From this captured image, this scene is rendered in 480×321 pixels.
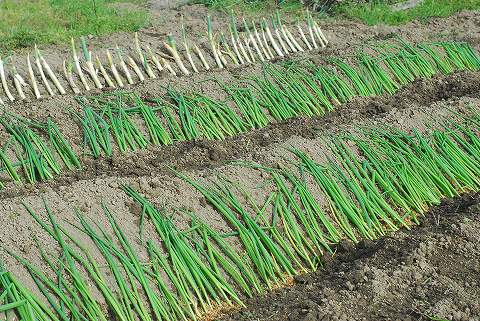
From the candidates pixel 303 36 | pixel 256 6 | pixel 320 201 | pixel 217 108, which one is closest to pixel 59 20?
pixel 256 6

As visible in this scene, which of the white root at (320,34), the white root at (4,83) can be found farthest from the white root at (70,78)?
the white root at (320,34)

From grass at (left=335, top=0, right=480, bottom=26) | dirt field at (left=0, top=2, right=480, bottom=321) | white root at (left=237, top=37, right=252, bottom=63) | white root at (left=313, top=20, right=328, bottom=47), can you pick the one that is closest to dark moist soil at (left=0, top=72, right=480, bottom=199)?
dirt field at (left=0, top=2, right=480, bottom=321)

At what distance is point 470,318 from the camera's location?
341 cm

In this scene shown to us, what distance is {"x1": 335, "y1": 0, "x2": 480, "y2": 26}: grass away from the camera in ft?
28.9

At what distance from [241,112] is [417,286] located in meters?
2.55

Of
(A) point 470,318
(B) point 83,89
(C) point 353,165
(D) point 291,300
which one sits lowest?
(A) point 470,318

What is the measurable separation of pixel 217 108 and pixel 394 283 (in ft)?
8.05

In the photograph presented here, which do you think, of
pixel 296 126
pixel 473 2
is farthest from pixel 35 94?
pixel 473 2

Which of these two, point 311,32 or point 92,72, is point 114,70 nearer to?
point 92,72

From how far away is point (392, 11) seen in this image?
9156mm

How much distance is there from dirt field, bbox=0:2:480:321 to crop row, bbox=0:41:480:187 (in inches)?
4.3

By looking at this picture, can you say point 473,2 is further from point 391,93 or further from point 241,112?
point 241,112

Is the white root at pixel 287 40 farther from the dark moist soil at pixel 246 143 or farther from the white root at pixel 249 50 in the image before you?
the dark moist soil at pixel 246 143

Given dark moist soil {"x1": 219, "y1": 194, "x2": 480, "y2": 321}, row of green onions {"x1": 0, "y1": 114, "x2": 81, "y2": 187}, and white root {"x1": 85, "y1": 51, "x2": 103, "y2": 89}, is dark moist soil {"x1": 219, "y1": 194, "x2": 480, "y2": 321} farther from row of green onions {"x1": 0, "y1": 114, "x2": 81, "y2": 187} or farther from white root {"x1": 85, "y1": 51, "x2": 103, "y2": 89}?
white root {"x1": 85, "y1": 51, "x2": 103, "y2": 89}
